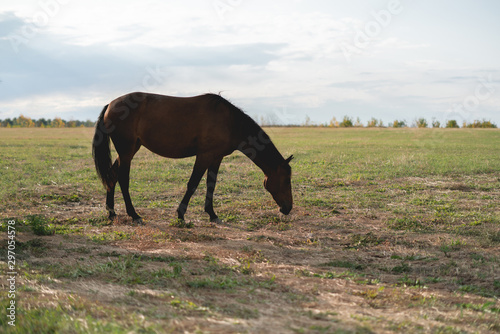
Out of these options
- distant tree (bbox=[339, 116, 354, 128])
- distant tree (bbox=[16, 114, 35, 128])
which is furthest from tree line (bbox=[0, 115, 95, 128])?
distant tree (bbox=[339, 116, 354, 128])

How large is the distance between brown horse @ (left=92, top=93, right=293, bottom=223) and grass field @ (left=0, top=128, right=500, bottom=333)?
0.83 meters

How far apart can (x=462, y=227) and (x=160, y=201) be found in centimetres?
679

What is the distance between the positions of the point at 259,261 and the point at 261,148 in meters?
3.16

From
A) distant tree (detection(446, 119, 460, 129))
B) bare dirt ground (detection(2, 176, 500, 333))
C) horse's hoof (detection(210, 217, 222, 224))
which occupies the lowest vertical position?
bare dirt ground (detection(2, 176, 500, 333))

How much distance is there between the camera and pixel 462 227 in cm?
790

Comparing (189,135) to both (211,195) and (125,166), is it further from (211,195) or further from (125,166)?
(125,166)

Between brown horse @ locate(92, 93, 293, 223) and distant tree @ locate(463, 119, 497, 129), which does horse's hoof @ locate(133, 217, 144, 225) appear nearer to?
brown horse @ locate(92, 93, 293, 223)

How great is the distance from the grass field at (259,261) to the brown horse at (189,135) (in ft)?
2.74

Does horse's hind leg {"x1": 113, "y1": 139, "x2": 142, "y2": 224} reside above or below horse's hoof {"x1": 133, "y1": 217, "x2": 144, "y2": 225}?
above

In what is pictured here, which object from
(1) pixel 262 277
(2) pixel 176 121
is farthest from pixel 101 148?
(1) pixel 262 277

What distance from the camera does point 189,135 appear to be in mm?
8234

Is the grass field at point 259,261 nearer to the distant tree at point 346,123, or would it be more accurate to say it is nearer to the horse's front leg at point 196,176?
the horse's front leg at point 196,176

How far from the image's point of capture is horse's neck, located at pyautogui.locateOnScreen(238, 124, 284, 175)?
8.41m

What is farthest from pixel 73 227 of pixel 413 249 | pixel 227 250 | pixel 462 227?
pixel 462 227
